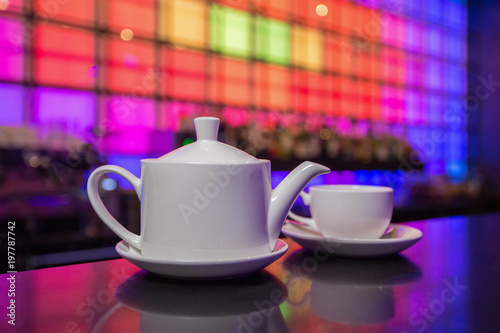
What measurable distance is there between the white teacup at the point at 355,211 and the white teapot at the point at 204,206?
0.10m

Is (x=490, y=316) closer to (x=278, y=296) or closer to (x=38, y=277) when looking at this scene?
(x=278, y=296)

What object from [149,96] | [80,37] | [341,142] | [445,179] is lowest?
[445,179]

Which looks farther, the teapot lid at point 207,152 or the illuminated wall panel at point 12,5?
the illuminated wall panel at point 12,5

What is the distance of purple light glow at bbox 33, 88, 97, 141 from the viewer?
2502 millimetres

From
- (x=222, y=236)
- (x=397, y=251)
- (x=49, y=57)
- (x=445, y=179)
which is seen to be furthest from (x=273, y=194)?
(x=445, y=179)

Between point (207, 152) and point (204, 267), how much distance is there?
0.11 m

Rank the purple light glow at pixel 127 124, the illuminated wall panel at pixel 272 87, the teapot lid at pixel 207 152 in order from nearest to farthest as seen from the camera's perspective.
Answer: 1. the teapot lid at pixel 207 152
2. the purple light glow at pixel 127 124
3. the illuminated wall panel at pixel 272 87

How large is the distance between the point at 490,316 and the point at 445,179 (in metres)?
4.26

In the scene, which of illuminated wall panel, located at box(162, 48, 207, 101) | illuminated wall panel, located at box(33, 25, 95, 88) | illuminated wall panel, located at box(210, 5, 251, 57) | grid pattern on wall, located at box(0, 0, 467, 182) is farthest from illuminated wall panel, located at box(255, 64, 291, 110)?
illuminated wall panel, located at box(33, 25, 95, 88)

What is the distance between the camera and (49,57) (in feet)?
8.35

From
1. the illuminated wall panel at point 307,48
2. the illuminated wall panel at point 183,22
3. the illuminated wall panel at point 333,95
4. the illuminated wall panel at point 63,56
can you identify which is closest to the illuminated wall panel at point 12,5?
the illuminated wall panel at point 63,56

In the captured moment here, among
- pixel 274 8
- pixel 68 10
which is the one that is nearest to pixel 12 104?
pixel 68 10

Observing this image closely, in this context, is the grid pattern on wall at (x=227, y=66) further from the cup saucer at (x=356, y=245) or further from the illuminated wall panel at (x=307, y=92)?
the cup saucer at (x=356, y=245)

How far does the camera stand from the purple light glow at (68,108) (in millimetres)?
2502
